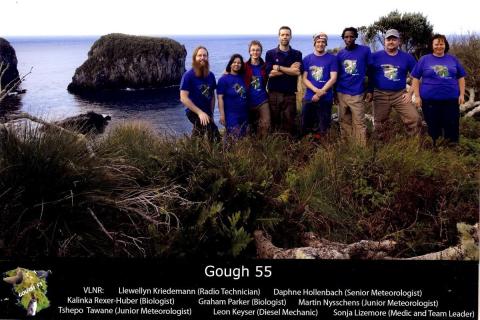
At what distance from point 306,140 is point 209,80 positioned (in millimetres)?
1236

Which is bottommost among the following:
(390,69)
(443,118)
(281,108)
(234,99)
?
(443,118)

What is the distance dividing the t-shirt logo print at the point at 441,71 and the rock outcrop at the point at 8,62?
4.01 metres

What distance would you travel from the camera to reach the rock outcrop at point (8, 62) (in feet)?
14.4

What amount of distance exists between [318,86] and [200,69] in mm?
1373

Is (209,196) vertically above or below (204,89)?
below

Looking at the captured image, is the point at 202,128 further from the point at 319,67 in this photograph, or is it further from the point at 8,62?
the point at 8,62

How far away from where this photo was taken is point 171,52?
616 centimetres

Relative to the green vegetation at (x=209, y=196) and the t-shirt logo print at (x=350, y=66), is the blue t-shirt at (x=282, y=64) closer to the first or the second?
the t-shirt logo print at (x=350, y=66)

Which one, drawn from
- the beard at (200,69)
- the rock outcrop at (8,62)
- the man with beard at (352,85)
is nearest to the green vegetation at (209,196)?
the rock outcrop at (8,62)

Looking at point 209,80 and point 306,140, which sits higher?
point 209,80

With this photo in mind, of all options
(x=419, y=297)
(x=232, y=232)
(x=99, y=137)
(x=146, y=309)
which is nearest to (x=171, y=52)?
(x=99, y=137)

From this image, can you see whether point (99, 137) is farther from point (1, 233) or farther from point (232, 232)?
point (232, 232)

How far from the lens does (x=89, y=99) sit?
5289 millimetres

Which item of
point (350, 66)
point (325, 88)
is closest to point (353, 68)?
point (350, 66)
